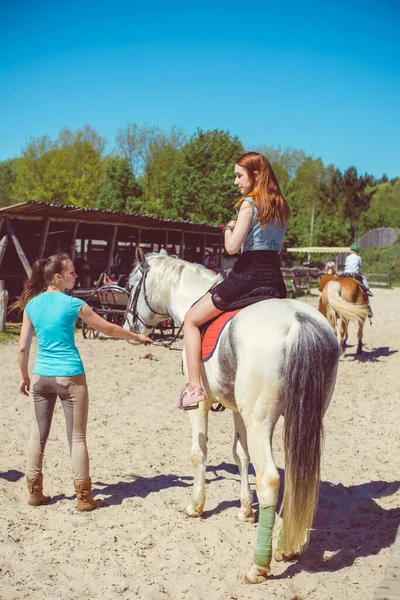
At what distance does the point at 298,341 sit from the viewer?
3.30m

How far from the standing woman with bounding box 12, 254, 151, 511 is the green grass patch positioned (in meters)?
8.28

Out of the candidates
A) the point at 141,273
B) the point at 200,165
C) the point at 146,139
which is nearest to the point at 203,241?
the point at 200,165

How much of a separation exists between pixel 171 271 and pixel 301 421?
6.99 ft

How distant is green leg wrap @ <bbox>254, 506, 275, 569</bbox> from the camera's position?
3.29 meters

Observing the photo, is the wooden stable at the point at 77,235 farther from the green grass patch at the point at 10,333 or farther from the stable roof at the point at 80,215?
the green grass patch at the point at 10,333

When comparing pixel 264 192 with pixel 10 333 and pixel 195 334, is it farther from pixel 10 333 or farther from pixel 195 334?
pixel 10 333

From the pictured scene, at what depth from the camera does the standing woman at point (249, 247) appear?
358 cm

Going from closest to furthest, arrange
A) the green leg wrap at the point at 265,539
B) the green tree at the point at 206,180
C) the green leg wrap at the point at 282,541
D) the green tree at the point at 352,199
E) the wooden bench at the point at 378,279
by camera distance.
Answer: the green leg wrap at the point at 265,539 → the green leg wrap at the point at 282,541 → the wooden bench at the point at 378,279 → the green tree at the point at 206,180 → the green tree at the point at 352,199

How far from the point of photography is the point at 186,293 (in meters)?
4.80

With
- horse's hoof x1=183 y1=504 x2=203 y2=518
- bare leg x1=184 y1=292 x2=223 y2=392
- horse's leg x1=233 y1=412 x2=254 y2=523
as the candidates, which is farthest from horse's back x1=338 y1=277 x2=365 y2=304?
bare leg x1=184 y1=292 x2=223 y2=392

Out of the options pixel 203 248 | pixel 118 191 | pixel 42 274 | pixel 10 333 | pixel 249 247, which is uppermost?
pixel 118 191

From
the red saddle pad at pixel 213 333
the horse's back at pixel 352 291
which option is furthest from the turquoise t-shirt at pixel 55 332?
the horse's back at pixel 352 291

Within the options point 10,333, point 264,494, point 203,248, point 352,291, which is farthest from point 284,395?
point 203,248

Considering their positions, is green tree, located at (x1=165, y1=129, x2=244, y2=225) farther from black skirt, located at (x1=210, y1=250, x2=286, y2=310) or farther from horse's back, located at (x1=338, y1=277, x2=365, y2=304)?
black skirt, located at (x1=210, y1=250, x2=286, y2=310)
